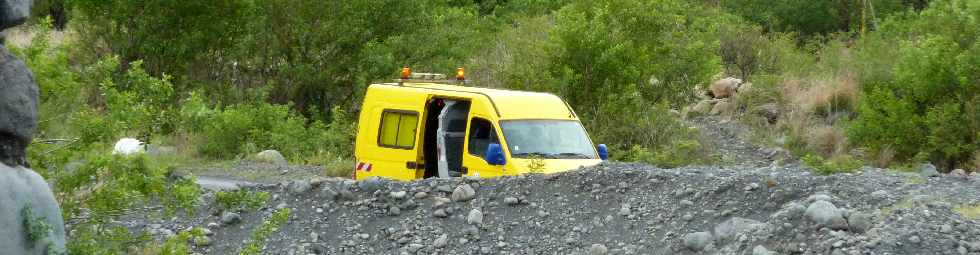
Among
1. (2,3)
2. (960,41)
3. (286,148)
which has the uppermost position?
(2,3)

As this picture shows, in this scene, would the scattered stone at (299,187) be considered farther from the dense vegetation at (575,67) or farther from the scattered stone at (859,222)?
the dense vegetation at (575,67)

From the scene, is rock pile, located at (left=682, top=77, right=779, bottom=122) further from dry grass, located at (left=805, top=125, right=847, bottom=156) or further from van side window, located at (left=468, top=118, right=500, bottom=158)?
van side window, located at (left=468, top=118, right=500, bottom=158)

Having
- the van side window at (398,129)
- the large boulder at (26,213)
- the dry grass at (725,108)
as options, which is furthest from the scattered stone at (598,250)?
the dry grass at (725,108)

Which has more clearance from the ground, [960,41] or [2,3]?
[2,3]

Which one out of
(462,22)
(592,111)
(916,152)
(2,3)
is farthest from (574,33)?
(2,3)

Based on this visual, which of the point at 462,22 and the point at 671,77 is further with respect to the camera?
the point at 462,22

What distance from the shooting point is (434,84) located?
646 inches

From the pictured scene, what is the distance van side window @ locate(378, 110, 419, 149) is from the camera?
15.1 metres

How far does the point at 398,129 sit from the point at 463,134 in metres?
0.96

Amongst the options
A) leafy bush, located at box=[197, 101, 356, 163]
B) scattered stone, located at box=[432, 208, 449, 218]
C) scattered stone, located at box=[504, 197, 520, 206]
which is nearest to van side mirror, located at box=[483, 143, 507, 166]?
scattered stone, located at box=[504, 197, 520, 206]

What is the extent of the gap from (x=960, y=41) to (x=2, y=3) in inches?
728

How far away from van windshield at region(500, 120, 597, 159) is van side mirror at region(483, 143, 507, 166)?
158 millimetres

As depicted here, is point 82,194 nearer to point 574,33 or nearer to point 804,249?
point 804,249

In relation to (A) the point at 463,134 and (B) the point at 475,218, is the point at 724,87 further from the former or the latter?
(B) the point at 475,218
